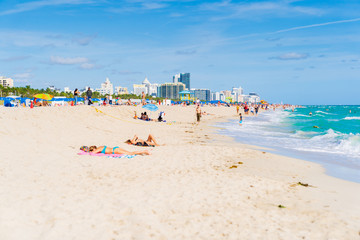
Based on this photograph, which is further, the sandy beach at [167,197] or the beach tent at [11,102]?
Answer: the beach tent at [11,102]

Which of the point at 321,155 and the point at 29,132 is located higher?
the point at 29,132

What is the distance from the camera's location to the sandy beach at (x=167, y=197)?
4.25 metres

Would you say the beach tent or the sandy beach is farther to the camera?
the beach tent

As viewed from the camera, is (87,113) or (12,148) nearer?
(12,148)

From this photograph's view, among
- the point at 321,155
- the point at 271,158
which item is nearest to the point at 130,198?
the point at 271,158

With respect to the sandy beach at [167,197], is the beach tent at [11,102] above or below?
above

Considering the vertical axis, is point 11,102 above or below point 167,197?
above

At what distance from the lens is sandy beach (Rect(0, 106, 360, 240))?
167 inches

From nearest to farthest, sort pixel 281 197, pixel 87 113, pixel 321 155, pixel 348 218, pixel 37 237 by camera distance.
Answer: pixel 37 237 → pixel 348 218 → pixel 281 197 → pixel 321 155 → pixel 87 113

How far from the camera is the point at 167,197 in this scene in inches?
223

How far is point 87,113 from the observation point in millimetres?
21641

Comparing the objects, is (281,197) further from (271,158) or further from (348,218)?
(271,158)

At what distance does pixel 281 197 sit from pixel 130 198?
309 centimetres

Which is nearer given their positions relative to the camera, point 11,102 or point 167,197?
point 167,197
